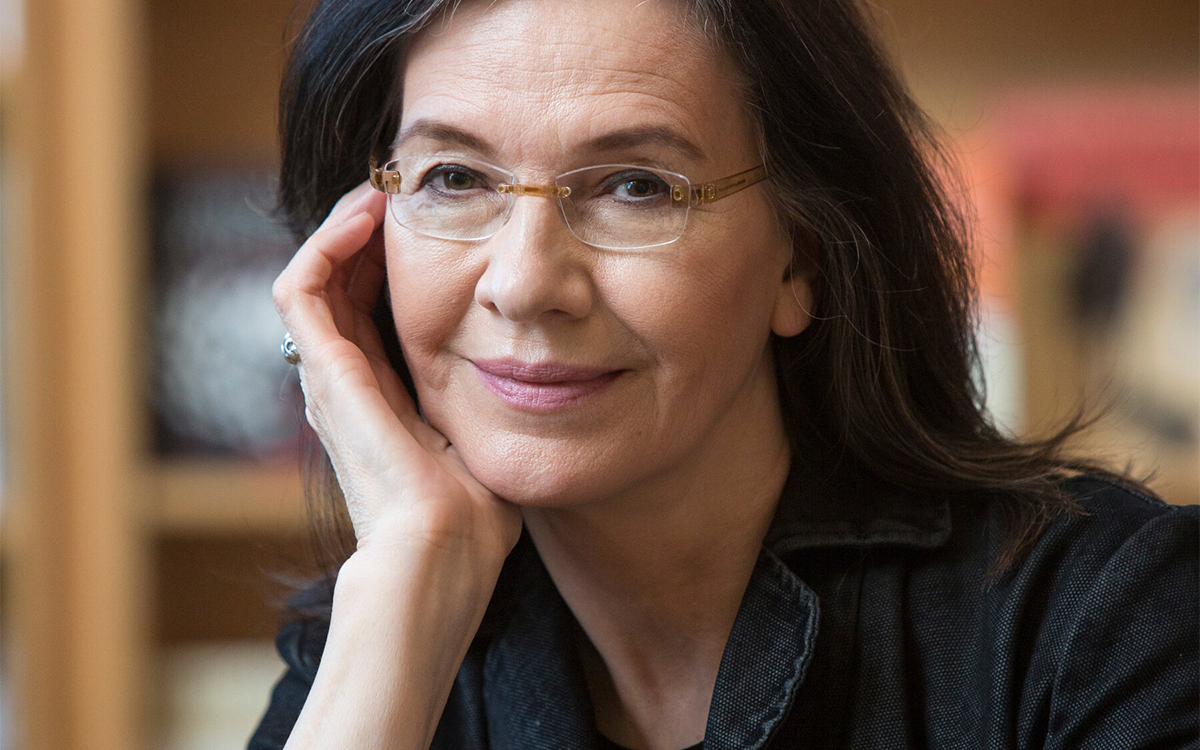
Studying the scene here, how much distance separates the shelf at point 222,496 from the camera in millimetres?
2014

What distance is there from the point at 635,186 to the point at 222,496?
1.22 meters

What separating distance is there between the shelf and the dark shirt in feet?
2.76

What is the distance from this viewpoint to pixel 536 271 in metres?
1.05

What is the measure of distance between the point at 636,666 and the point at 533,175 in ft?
1.84

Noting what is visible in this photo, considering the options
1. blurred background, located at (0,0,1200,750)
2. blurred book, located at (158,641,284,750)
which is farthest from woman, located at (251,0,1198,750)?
blurred book, located at (158,641,284,750)

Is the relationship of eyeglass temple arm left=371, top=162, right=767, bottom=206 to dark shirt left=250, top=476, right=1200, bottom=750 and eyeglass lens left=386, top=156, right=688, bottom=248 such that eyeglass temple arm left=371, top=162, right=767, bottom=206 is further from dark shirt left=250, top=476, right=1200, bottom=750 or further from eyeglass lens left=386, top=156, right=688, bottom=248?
dark shirt left=250, top=476, right=1200, bottom=750

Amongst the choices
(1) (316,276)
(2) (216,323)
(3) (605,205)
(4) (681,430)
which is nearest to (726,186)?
(3) (605,205)

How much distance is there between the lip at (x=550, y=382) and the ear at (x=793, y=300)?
22 cm

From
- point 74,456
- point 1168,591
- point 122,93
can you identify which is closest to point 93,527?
point 74,456

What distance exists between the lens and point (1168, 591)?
3.39 feet

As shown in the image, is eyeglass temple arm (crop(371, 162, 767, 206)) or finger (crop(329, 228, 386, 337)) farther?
finger (crop(329, 228, 386, 337))

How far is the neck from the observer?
48.2 inches

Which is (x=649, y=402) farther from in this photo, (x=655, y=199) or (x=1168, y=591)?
(x=1168, y=591)

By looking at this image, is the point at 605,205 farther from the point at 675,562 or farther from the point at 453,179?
the point at 675,562
